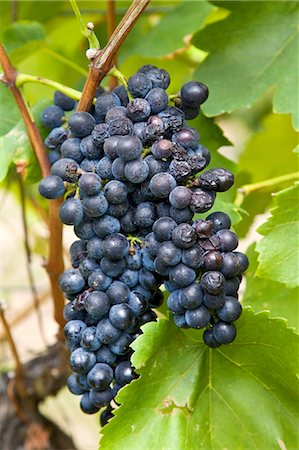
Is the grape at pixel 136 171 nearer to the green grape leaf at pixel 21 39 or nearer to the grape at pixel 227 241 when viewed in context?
the grape at pixel 227 241

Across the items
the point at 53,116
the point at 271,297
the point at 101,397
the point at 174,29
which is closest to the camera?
the point at 101,397

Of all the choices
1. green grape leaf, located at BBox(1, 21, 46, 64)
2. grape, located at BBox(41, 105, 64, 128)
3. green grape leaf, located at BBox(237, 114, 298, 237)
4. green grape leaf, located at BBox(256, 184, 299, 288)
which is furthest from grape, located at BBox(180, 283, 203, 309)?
green grape leaf, located at BBox(237, 114, 298, 237)

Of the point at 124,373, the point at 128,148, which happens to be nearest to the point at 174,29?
the point at 128,148

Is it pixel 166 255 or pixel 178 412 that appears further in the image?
pixel 178 412

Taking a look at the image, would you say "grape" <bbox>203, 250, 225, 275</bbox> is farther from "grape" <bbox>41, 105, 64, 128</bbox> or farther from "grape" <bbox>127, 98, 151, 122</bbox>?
"grape" <bbox>41, 105, 64, 128</bbox>

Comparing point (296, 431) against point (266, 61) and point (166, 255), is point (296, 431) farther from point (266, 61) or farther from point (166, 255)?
point (266, 61)

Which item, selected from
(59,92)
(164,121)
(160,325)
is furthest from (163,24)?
(160,325)

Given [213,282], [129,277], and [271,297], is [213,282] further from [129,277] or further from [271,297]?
[271,297]
